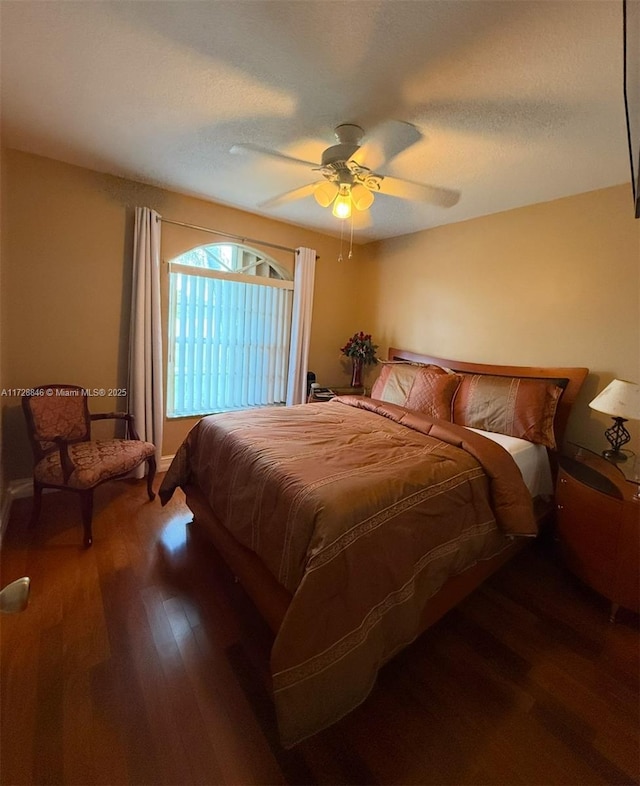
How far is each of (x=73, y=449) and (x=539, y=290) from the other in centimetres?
366

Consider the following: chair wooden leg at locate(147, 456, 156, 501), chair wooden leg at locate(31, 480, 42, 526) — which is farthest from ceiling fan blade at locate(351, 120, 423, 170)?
chair wooden leg at locate(31, 480, 42, 526)

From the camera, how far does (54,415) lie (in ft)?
8.16

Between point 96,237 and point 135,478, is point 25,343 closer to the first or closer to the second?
point 96,237

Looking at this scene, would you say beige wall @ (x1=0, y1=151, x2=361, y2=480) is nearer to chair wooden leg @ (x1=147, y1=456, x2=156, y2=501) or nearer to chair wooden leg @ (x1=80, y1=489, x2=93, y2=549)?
chair wooden leg @ (x1=147, y1=456, x2=156, y2=501)

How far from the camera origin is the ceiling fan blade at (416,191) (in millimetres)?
2119

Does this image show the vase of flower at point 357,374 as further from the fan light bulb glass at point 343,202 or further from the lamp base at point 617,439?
the lamp base at point 617,439

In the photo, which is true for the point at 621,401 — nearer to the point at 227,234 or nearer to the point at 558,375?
the point at 558,375

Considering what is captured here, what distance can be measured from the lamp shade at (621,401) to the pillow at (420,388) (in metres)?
0.95

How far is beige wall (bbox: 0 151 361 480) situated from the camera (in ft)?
8.09

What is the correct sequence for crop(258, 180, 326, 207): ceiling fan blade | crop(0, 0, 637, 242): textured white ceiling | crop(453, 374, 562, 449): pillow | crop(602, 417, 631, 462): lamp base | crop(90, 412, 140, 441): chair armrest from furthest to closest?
1. crop(90, 412, 140, 441): chair armrest
2. crop(453, 374, 562, 449): pillow
3. crop(602, 417, 631, 462): lamp base
4. crop(258, 180, 326, 207): ceiling fan blade
5. crop(0, 0, 637, 242): textured white ceiling

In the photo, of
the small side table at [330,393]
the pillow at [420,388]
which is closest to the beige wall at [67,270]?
the small side table at [330,393]

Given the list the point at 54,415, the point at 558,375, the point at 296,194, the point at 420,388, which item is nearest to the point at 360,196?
the point at 296,194

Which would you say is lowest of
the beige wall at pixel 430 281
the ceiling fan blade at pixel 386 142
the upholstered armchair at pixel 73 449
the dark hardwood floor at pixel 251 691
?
the dark hardwood floor at pixel 251 691

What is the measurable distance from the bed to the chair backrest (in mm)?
857
